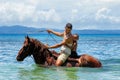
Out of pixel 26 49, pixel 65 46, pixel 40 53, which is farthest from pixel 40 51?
pixel 65 46

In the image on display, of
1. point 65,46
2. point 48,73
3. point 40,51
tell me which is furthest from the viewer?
point 40,51

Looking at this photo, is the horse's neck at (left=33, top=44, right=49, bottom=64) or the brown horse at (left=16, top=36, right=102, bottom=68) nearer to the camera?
the brown horse at (left=16, top=36, right=102, bottom=68)

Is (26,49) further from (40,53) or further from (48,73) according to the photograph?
(48,73)

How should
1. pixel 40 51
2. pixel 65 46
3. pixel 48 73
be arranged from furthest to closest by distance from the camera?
pixel 40 51 → pixel 65 46 → pixel 48 73

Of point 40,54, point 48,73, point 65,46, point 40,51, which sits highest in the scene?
point 65,46

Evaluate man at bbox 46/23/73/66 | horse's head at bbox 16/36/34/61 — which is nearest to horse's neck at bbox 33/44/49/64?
horse's head at bbox 16/36/34/61

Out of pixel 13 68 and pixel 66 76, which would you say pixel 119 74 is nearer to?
pixel 66 76

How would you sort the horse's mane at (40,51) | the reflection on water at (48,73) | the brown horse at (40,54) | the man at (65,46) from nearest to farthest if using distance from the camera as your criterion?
1. the reflection on water at (48,73)
2. the man at (65,46)
3. the brown horse at (40,54)
4. the horse's mane at (40,51)

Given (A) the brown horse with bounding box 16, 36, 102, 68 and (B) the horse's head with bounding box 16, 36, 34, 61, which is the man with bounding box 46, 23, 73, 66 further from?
(B) the horse's head with bounding box 16, 36, 34, 61

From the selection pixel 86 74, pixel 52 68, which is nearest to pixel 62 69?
pixel 52 68

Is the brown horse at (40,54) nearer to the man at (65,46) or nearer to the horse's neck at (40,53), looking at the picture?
the horse's neck at (40,53)

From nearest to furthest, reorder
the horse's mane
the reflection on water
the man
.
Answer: the reflection on water
the man
the horse's mane

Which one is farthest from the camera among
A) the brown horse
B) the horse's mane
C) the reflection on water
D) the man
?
the horse's mane

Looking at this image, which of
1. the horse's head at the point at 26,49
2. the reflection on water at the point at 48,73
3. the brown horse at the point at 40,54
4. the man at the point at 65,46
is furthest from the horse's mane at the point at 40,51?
the man at the point at 65,46
